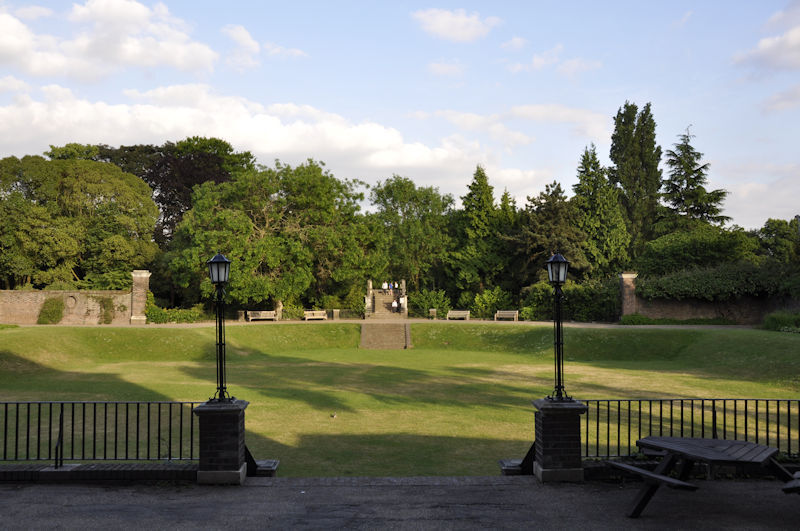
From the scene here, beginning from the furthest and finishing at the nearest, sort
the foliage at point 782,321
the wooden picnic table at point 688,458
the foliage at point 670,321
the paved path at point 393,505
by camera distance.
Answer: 1. the foliage at point 670,321
2. the foliage at point 782,321
3. the paved path at point 393,505
4. the wooden picnic table at point 688,458

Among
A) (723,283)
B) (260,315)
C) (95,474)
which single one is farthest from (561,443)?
(260,315)

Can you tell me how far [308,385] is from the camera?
57.6ft

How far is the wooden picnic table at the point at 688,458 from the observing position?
5.88m

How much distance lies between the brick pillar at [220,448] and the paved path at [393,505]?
15cm

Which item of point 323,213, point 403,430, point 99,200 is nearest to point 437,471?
point 403,430

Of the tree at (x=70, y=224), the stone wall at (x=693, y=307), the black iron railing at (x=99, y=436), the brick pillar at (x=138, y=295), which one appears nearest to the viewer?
the black iron railing at (x=99, y=436)

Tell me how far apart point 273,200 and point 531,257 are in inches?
709

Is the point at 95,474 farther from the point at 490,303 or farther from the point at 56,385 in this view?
the point at 490,303

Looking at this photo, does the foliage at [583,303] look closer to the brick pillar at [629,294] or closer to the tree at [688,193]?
the brick pillar at [629,294]

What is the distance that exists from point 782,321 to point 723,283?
7.01 meters

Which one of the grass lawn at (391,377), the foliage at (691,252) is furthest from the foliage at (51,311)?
the foliage at (691,252)

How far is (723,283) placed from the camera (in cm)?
3238

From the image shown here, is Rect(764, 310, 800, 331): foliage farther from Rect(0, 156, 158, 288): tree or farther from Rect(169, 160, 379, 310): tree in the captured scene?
Rect(0, 156, 158, 288): tree

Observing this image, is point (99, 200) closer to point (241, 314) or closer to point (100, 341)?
point (241, 314)
